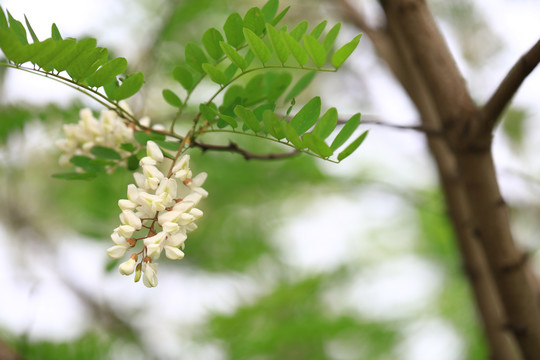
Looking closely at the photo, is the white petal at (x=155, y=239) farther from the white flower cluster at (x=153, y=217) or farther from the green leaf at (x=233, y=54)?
the green leaf at (x=233, y=54)

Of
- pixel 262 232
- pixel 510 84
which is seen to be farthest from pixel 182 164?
pixel 262 232

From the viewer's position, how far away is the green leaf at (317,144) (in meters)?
0.33

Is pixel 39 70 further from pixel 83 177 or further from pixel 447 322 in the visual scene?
pixel 447 322

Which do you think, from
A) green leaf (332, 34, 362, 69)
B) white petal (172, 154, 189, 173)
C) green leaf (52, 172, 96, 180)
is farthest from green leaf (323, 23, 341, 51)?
green leaf (52, 172, 96, 180)

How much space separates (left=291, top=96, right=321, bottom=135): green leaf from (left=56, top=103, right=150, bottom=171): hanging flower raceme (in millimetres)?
150

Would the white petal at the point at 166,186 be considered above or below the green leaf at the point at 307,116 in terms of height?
below

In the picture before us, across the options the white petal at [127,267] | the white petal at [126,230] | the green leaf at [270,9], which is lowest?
the white petal at [127,267]

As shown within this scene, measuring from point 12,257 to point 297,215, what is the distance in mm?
981

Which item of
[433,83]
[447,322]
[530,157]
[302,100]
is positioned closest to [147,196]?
[433,83]

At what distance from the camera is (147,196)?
0.34 meters

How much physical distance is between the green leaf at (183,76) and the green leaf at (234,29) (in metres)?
0.07

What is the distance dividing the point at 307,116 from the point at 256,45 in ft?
0.21

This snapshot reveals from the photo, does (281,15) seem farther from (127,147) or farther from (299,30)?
(127,147)

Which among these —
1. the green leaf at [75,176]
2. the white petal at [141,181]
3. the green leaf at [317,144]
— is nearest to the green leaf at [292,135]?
the green leaf at [317,144]
